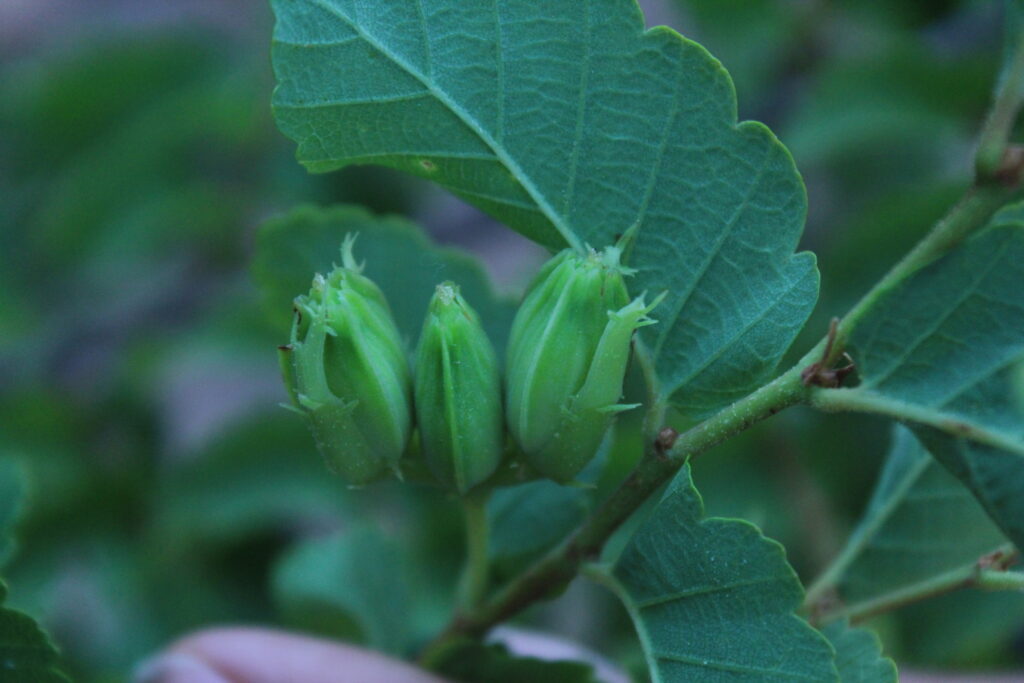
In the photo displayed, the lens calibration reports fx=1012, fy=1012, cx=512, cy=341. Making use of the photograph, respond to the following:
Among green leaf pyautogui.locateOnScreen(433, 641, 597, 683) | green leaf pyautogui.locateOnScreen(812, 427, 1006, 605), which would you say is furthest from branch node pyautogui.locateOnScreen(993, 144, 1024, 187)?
green leaf pyautogui.locateOnScreen(433, 641, 597, 683)

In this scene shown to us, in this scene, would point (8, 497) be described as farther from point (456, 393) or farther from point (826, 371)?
point (826, 371)

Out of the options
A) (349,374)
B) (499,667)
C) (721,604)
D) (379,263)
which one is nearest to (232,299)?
(379,263)

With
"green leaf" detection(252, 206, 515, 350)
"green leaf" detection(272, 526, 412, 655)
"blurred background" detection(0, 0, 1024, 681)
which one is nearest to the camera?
"green leaf" detection(252, 206, 515, 350)

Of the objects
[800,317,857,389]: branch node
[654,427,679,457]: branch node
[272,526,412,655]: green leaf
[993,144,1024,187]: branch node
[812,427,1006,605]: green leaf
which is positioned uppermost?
[993,144,1024,187]: branch node

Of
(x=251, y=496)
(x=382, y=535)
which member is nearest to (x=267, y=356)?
(x=251, y=496)

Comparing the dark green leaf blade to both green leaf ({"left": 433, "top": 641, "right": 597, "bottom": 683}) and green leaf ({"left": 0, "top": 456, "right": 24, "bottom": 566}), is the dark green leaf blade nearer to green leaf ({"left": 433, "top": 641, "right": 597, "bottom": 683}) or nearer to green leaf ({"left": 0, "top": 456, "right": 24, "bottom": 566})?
green leaf ({"left": 0, "top": 456, "right": 24, "bottom": 566})

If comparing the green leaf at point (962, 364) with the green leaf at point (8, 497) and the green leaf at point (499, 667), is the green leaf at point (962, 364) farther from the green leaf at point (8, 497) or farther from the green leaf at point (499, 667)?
the green leaf at point (8, 497)

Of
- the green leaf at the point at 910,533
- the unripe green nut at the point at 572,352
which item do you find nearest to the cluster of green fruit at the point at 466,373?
→ the unripe green nut at the point at 572,352
